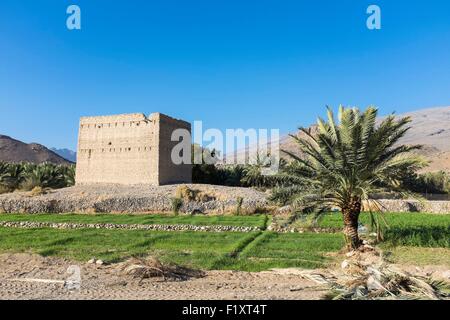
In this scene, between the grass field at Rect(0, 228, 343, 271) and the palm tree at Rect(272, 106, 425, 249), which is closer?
the grass field at Rect(0, 228, 343, 271)

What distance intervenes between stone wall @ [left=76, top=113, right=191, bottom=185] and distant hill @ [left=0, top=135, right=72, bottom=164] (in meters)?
69.1

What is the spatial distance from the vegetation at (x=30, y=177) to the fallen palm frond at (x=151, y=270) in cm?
3046

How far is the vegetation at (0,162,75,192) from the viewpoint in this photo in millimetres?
35566

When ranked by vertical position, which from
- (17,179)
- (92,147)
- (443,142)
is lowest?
(17,179)

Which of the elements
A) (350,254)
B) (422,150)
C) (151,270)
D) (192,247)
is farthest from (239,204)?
(422,150)

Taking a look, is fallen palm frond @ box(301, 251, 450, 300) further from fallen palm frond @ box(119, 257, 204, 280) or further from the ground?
fallen palm frond @ box(119, 257, 204, 280)

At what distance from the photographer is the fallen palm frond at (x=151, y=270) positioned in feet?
26.7

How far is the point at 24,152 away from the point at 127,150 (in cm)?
8479

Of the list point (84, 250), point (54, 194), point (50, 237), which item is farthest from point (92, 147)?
point (84, 250)

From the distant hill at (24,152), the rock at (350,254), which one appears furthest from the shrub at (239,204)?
the distant hill at (24,152)

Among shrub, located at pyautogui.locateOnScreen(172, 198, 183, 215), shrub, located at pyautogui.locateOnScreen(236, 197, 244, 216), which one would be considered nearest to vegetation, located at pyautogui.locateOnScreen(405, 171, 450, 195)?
shrub, located at pyautogui.locateOnScreen(236, 197, 244, 216)
